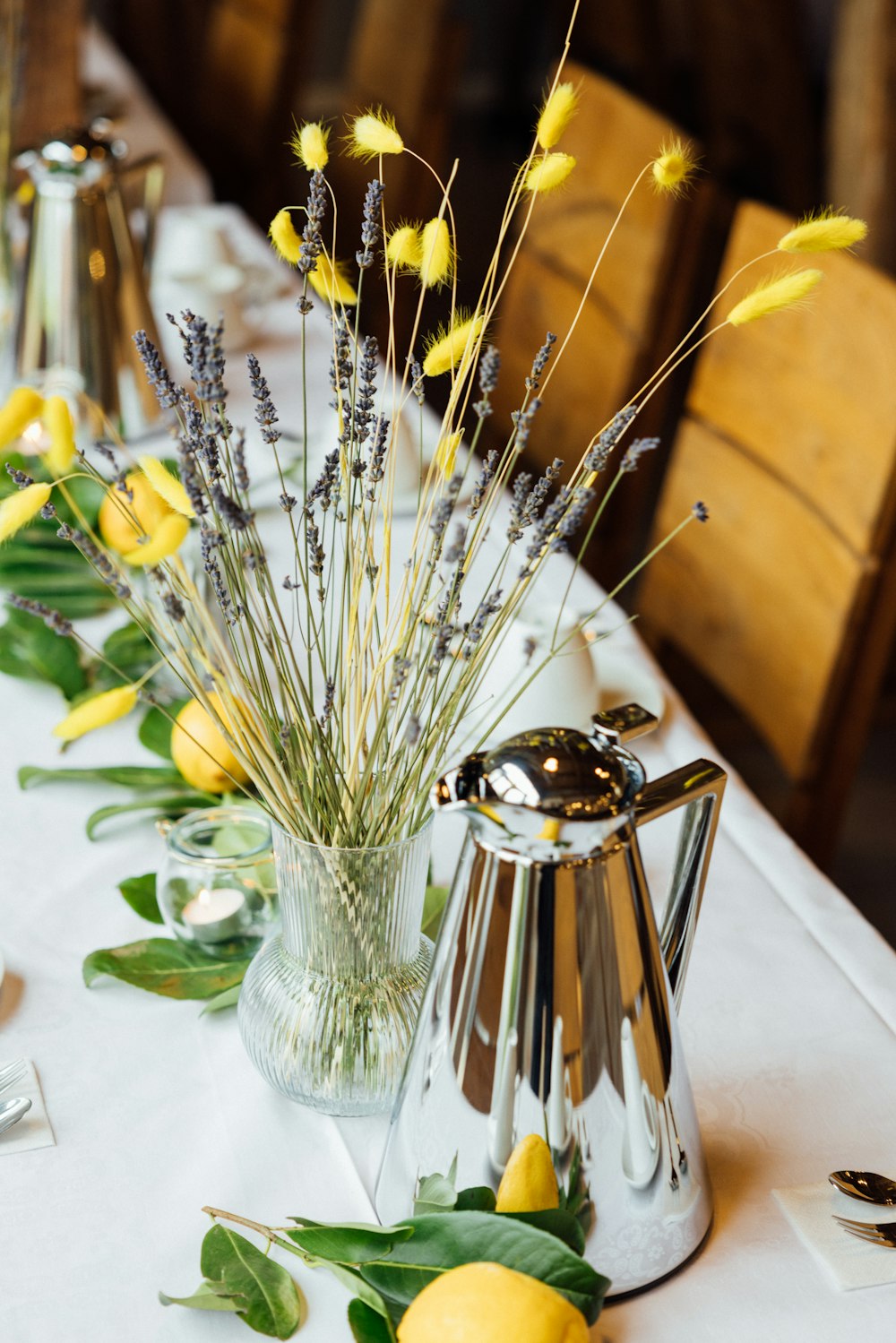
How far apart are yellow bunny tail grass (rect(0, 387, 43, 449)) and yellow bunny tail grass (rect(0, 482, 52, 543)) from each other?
22 millimetres

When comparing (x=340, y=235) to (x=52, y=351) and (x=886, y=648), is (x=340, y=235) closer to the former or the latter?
(x=52, y=351)

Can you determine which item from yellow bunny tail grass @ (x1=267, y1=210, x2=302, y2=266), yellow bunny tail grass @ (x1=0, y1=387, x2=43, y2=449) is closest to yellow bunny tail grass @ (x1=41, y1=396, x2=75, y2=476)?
yellow bunny tail grass @ (x1=0, y1=387, x2=43, y2=449)

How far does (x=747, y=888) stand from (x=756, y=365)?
0.61 meters

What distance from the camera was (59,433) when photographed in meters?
0.46

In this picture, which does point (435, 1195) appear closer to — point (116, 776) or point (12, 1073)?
point (12, 1073)

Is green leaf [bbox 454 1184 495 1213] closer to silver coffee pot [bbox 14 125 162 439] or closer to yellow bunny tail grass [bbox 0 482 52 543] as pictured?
yellow bunny tail grass [bbox 0 482 52 543]

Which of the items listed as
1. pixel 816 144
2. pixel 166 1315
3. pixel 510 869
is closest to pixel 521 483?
pixel 510 869

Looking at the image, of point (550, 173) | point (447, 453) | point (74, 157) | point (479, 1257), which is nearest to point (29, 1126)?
point (479, 1257)

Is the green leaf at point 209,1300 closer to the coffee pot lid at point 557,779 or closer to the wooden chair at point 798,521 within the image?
the coffee pot lid at point 557,779

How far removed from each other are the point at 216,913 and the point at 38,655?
12.7 inches

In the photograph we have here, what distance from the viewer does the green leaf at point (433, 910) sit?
70 cm

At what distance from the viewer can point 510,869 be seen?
48cm

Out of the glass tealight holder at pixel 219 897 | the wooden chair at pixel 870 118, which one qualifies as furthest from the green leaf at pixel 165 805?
the wooden chair at pixel 870 118

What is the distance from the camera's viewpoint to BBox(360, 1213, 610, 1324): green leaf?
48cm
